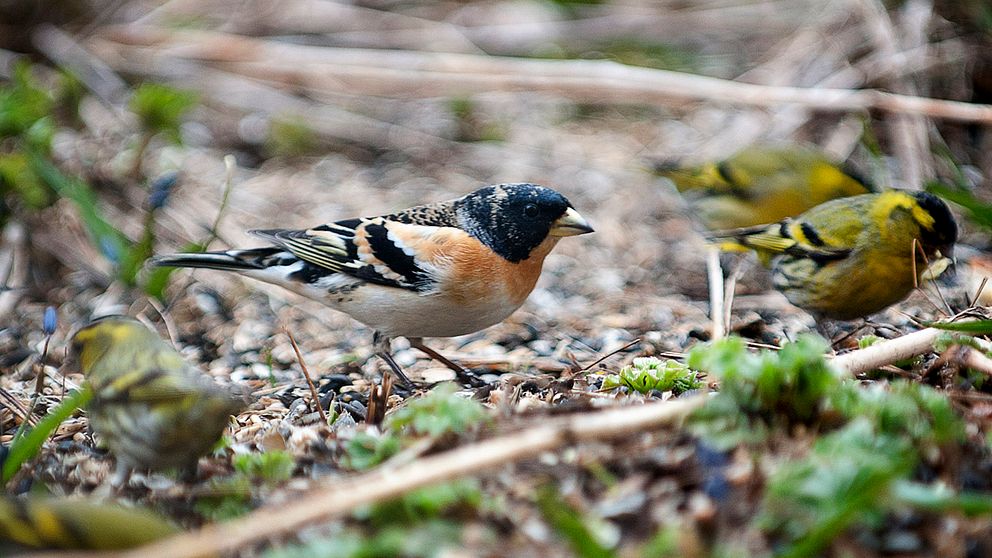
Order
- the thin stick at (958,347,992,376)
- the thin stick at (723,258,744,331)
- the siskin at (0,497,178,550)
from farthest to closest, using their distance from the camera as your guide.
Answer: the thin stick at (723,258,744,331) < the thin stick at (958,347,992,376) < the siskin at (0,497,178,550)

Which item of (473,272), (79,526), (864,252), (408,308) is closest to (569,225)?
(473,272)

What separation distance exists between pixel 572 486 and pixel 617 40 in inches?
241

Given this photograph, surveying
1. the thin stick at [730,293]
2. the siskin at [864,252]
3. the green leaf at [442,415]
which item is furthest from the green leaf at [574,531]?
the siskin at [864,252]

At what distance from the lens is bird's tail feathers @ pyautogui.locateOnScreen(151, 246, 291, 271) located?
146 inches

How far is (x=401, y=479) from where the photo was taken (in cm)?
188

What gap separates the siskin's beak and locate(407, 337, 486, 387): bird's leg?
23.5 inches

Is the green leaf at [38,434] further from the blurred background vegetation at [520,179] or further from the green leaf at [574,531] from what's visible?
the green leaf at [574,531]

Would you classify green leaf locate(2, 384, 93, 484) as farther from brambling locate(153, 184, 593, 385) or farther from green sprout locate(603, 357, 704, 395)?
green sprout locate(603, 357, 704, 395)

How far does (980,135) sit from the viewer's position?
18.4 feet

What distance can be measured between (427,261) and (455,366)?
438 millimetres

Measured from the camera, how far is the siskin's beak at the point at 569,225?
3.59 metres

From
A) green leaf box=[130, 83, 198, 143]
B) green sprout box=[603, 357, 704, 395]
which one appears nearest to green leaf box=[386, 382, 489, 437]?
green sprout box=[603, 357, 704, 395]

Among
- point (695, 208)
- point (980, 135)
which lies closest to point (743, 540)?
point (695, 208)

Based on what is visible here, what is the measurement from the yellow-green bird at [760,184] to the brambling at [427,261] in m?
1.72
